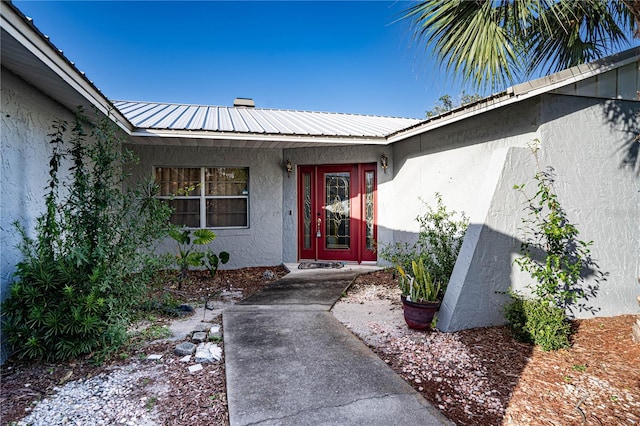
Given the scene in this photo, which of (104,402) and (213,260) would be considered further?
(213,260)

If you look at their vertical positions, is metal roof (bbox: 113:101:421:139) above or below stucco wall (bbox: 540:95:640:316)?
above

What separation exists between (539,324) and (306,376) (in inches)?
106

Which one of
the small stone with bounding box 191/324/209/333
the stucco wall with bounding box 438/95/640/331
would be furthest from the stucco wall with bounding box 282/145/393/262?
the small stone with bounding box 191/324/209/333

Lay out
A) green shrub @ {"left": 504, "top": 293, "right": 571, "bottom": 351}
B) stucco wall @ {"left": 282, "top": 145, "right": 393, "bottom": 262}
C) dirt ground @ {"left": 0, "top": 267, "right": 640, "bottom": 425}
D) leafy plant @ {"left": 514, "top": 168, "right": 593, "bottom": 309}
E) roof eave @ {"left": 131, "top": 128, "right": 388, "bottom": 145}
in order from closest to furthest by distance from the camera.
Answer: dirt ground @ {"left": 0, "top": 267, "right": 640, "bottom": 425} < green shrub @ {"left": 504, "top": 293, "right": 571, "bottom": 351} < leafy plant @ {"left": 514, "top": 168, "right": 593, "bottom": 309} < roof eave @ {"left": 131, "top": 128, "right": 388, "bottom": 145} < stucco wall @ {"left": 282, "top": 145, "right": 393, "bottom": 262}

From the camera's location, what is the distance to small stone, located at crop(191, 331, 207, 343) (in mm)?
3897

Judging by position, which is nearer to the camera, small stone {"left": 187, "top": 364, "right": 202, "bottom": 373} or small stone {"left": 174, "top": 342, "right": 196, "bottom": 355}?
small stone {"left": 187, "top": 364, "right": 202, "bottom": 373}

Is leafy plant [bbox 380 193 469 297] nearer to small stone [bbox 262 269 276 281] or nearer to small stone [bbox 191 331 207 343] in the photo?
small stone [bbox 191 331 207 343]

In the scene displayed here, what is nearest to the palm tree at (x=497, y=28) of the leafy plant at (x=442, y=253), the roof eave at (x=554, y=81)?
the roof eave at (x=554, y=81)

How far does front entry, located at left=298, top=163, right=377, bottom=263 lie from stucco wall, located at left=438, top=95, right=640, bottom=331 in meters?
4.12

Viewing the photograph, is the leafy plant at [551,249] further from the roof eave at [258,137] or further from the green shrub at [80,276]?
the green shrub at [80,276]

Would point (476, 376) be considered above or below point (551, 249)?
below

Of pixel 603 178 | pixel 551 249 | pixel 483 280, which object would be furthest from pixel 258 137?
pixel 603 178

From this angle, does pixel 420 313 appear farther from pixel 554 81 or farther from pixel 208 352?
pixel 554 81

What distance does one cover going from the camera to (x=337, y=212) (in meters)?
8.49
